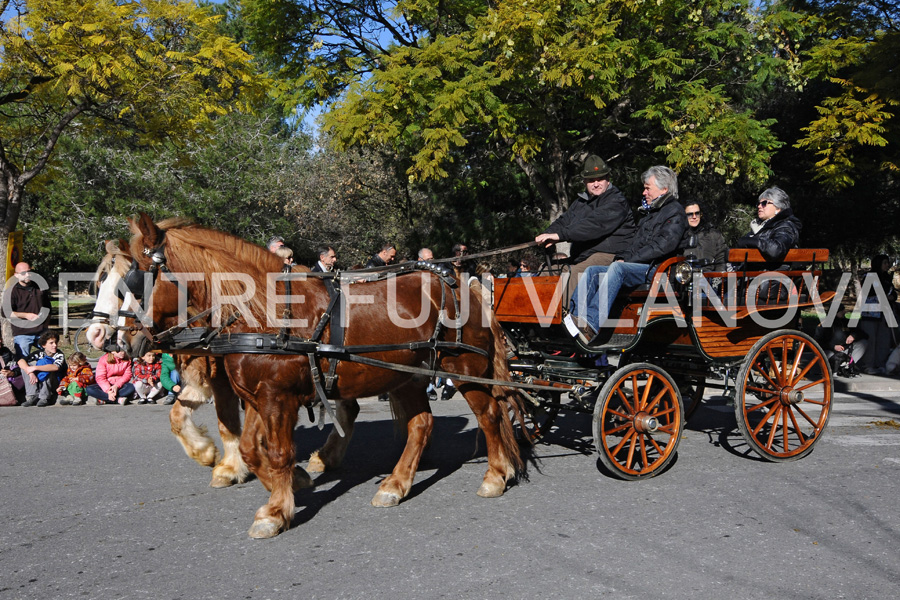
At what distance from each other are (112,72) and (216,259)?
8.64 metres

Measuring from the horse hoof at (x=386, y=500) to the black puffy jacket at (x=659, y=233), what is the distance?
2.53 metres

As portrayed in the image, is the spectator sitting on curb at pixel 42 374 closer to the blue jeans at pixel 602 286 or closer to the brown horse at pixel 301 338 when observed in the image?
the brown horse at pixel 301 338

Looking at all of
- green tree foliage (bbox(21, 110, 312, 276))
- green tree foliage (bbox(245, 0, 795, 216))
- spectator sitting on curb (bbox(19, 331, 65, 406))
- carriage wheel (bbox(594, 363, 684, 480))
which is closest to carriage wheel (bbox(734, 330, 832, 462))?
carriage wheel (bbox(594, 363, 684, 480))

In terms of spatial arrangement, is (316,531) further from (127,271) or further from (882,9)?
(882,9)

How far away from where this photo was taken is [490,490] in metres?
5.29

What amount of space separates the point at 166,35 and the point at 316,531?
11298mm

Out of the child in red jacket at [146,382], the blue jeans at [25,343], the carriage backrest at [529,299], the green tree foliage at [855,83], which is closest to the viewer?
the carriage backrest at [529,299]

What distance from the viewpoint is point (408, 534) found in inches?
177

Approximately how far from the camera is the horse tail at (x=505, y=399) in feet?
18.3

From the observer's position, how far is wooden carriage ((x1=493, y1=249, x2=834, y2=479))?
221 inches

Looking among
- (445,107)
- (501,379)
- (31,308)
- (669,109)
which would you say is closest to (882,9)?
(669,109)

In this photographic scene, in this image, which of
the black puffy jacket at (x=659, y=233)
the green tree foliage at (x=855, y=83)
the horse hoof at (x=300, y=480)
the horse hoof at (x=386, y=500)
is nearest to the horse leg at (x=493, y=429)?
the horse hoof at (x=386, y=500)

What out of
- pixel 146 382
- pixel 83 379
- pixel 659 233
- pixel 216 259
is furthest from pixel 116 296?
pixel 83 379

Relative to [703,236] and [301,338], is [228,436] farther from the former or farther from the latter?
[703,236]
